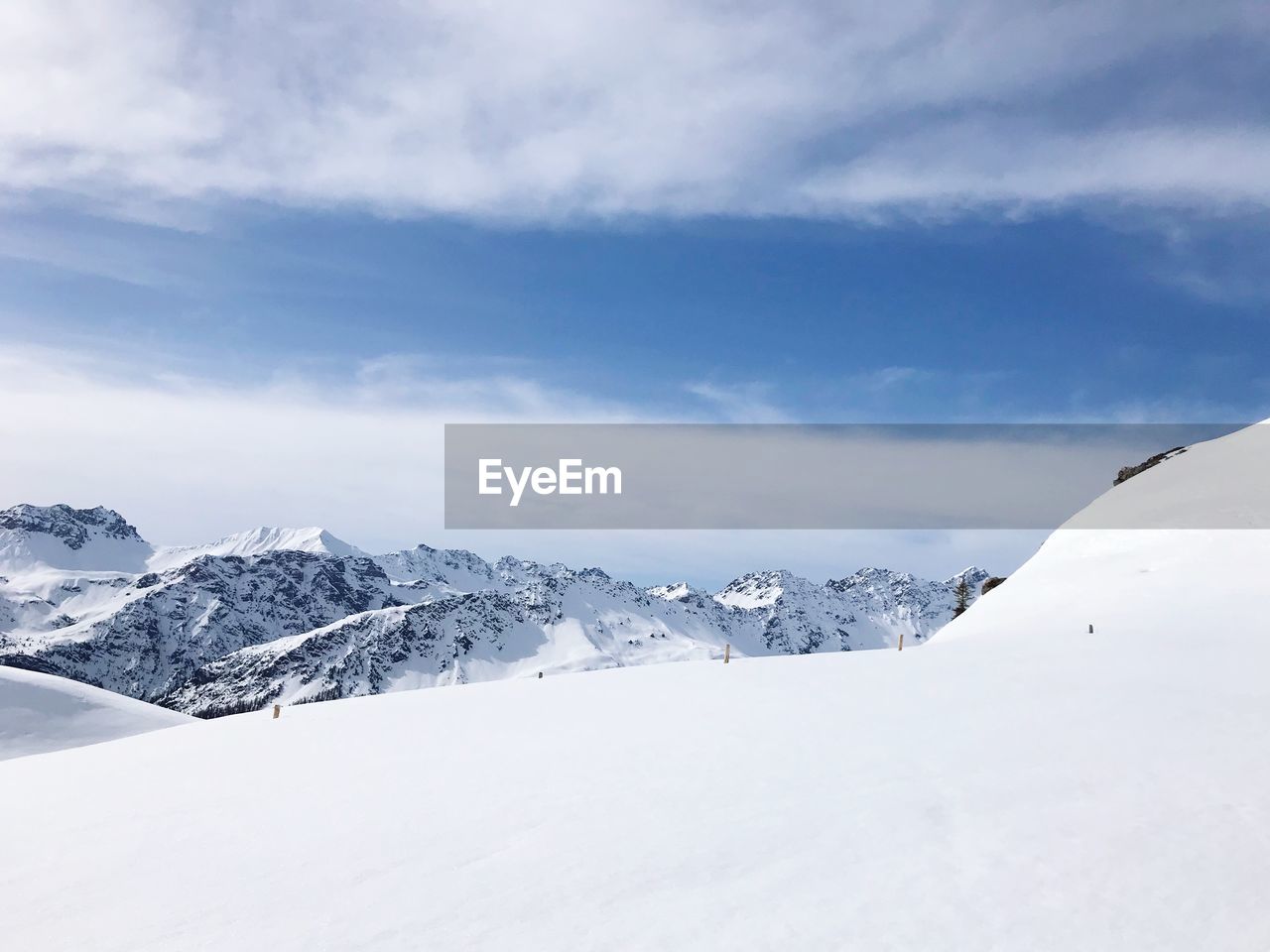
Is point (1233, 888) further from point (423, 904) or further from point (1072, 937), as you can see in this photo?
point (423, 904)

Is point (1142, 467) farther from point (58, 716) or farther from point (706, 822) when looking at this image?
point (58, 716)

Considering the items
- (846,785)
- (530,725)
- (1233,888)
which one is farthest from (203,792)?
(1233,888)

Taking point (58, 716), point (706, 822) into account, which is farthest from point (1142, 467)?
point (58, 716)

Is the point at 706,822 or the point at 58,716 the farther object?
the point at 58,716

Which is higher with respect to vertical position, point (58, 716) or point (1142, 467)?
point (1142, 467)

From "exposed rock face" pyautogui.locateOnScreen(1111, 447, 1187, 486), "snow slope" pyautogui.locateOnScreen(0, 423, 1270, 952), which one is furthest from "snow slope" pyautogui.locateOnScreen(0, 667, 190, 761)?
"exposed rock face" pyautogui.locateOnScreen(1111, 447, 1187, 486)

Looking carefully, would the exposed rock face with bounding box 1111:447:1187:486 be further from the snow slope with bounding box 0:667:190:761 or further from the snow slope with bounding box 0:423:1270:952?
the snow slope with bounding box 0:667:190:761
